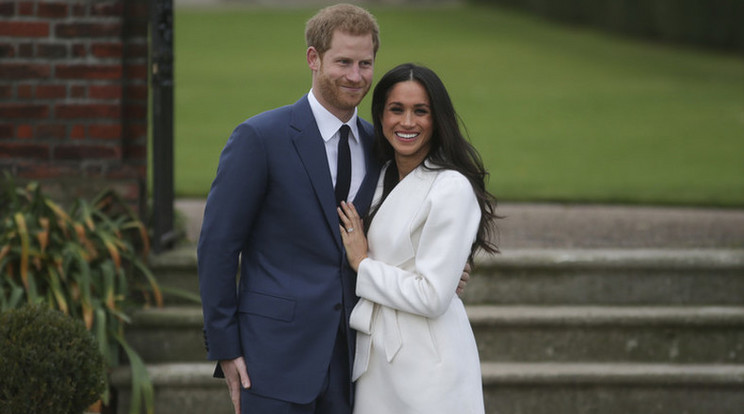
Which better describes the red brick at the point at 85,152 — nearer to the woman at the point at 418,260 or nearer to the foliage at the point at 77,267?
the foliage at the point at 77,267

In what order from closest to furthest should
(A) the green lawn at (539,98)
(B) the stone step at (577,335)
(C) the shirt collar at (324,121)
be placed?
(C) the shirt collar at (324,121), (B) the stone step at (577,335), (A) the green lawn at (539,98)

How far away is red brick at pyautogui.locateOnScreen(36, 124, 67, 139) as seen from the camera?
556 cm

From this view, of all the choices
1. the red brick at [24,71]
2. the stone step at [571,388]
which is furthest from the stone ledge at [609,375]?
the red brick at [24,71]

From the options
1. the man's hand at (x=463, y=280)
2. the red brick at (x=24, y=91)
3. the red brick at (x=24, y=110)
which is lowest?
the man's hand at (x=463, y=280)

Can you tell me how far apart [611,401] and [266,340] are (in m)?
2.51

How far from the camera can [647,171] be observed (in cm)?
926

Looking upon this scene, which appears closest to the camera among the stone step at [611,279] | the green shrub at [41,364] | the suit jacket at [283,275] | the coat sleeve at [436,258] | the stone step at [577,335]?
the coat sleeve at [436,258]

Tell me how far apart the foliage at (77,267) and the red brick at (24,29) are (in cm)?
82

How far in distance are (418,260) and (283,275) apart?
1.47 ft

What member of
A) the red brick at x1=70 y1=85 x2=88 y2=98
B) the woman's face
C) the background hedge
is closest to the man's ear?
the woman's face

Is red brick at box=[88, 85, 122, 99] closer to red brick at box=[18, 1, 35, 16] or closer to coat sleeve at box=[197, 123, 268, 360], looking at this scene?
red brick at box=[18, 1, 35, 16]

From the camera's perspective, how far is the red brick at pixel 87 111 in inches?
217

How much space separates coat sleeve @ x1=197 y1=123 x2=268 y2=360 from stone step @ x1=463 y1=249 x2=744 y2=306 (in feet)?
8.15

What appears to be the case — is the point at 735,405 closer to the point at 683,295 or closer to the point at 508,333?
the point at 683,295
